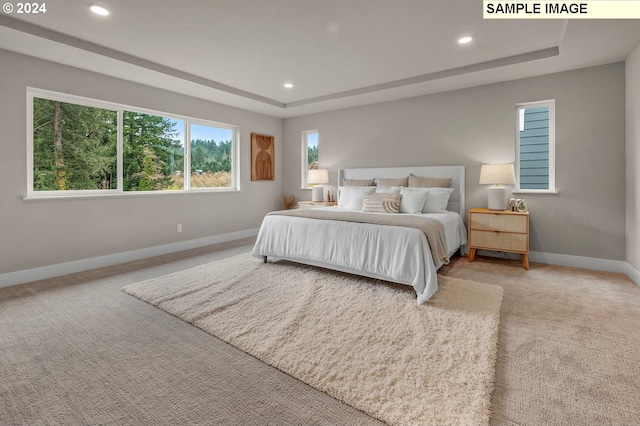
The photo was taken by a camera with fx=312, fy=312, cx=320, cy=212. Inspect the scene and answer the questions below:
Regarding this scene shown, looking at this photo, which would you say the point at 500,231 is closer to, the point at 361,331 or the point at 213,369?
the point at 361,331

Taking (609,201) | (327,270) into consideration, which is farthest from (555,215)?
(327,270)

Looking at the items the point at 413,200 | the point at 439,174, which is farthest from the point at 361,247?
the point at 439,174

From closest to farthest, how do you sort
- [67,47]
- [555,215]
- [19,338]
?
[19,338] < [67,47] < [555,215]

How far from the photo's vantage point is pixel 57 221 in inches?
143

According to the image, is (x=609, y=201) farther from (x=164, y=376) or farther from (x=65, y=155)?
(x=65, y=155)

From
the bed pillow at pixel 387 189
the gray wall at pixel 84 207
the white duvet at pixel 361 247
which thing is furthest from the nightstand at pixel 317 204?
the white duvet at pixel 361 247

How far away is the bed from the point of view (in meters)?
2.81

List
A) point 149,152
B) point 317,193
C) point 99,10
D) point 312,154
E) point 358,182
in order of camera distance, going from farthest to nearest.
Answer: point 312,154 → point 317,193 → point 358,182 → point 149,152 → point 99,10

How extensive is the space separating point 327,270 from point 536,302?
204cm

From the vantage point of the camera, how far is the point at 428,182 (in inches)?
183

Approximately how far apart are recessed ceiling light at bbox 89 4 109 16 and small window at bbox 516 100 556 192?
15.7 ft

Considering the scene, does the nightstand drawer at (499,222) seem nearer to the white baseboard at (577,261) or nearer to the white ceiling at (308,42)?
the white baseboard at (577,261)

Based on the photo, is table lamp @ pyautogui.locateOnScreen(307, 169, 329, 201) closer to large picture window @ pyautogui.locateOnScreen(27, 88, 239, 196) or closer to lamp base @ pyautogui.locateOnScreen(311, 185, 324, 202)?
lamp base @ pyautogui.locateOnScreen(311, 185, 324, 202)

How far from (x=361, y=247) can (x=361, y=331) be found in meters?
1.06
